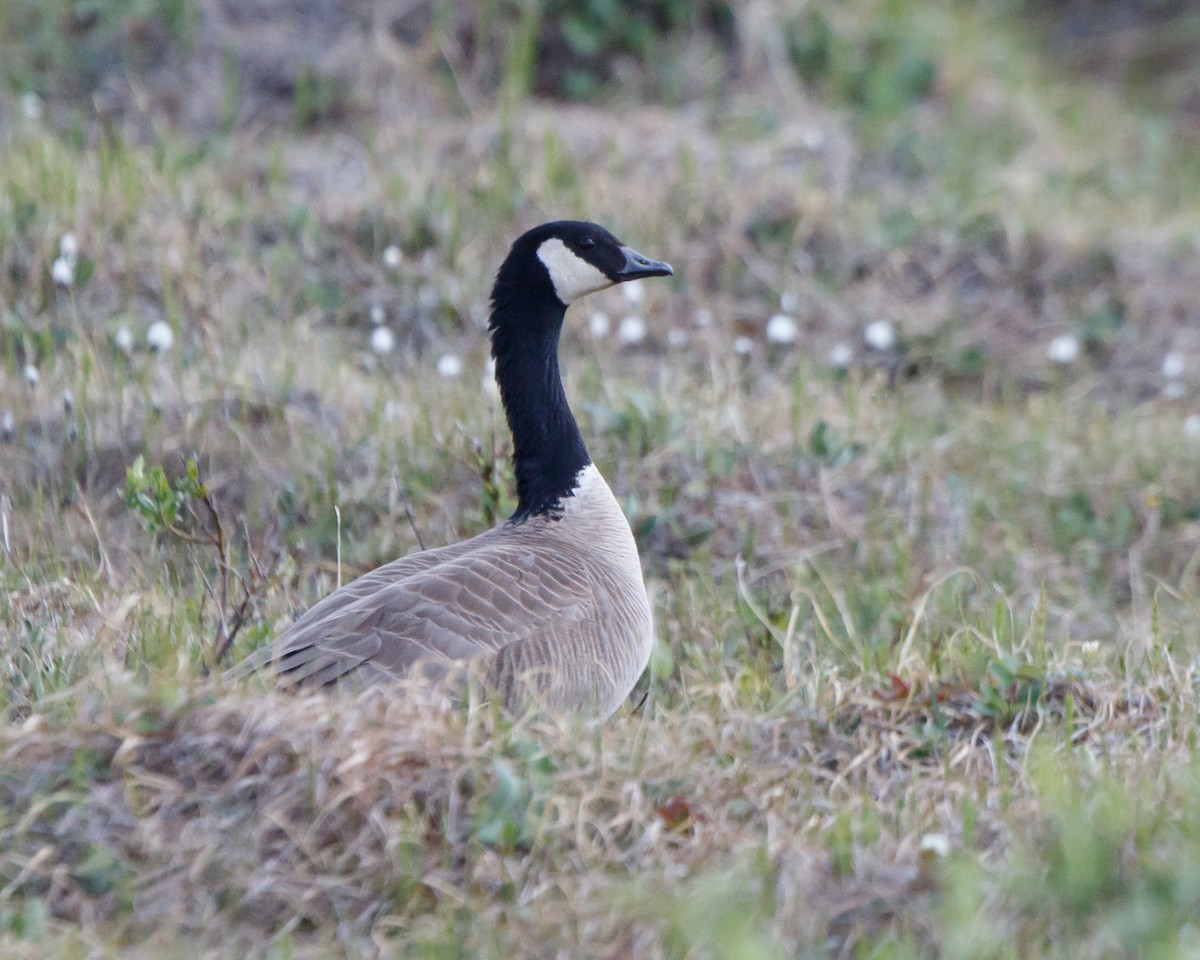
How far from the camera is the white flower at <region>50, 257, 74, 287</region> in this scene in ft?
20.2

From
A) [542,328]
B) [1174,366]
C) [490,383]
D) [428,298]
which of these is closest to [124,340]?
[490,383]

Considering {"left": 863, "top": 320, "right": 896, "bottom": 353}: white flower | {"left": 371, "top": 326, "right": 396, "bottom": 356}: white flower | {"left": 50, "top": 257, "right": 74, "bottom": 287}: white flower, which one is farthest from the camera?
{"left": 863, "top": 320, "right": 896, "bottom": 353}: white flower

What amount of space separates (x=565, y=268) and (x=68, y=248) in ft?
8.22

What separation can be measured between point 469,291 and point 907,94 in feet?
13.0

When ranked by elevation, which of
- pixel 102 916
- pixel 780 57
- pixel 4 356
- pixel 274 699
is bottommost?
pixel 102 916

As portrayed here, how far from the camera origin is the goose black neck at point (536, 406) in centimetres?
459

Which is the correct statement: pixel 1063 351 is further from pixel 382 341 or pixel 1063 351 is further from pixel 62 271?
pixel 62 271

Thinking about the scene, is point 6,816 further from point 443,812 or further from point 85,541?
point 85,541

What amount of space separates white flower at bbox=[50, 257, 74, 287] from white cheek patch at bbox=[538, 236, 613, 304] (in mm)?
2367

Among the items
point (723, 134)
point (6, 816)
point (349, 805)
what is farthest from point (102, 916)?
point (723, 134)

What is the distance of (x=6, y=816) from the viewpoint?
3.15 m

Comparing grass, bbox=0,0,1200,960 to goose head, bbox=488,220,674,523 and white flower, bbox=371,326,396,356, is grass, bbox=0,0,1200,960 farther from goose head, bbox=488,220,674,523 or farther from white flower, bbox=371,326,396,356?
goose head, bbox=488,220,674,523

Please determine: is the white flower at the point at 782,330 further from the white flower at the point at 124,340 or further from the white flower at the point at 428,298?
the white flower at the point at 124,340

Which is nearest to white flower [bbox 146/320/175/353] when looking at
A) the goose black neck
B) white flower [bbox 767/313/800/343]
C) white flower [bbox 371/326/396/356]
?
white flower [bbox 371/326/396/356]
